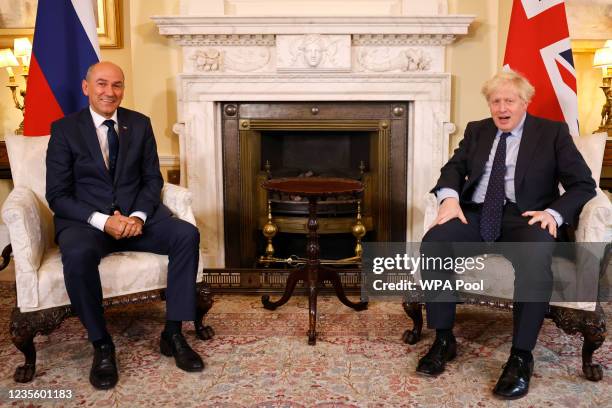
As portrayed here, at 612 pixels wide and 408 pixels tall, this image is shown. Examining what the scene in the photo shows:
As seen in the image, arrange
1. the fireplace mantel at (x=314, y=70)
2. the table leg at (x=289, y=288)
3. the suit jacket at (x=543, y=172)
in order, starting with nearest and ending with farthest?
the suit jacket at (x=543, y=172) → the table leg at (x=289, y=288) → the fireplace mantel at (x=314, y=70)

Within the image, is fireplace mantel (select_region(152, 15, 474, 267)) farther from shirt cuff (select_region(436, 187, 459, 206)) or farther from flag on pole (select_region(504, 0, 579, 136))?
shirt cuff (select_region(436, 187, 459, 206))

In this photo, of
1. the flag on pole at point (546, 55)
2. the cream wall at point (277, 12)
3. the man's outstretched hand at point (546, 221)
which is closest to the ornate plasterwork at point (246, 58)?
the cream wall at point (277, 12)

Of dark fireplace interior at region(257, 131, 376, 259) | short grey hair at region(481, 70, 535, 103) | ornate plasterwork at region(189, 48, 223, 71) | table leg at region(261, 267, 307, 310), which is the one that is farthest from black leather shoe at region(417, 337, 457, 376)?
ornate plasterwork at region(189, 48, 223, 71)

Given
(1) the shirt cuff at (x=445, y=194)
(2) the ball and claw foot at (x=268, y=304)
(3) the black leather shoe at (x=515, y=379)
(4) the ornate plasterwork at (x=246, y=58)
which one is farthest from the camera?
(4) the ornate plasterwork at (x=246, y=58)

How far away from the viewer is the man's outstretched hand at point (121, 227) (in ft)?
8.00

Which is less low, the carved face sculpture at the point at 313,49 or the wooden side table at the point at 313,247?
the carved face sculpture at the point at 313,49

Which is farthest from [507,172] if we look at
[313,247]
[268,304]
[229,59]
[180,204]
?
[229,59]

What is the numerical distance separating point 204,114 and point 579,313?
97.2 inches

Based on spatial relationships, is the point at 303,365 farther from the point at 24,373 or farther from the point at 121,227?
the point at 24,373

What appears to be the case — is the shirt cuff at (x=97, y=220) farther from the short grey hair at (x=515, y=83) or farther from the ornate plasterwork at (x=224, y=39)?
the short grey hair at (x=515, y=83)

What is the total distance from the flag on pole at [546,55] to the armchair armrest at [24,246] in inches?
100

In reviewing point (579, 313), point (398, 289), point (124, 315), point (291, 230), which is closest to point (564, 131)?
point (579, 313)

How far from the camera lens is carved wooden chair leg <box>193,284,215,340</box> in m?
2.68

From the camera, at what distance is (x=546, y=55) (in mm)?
3295
